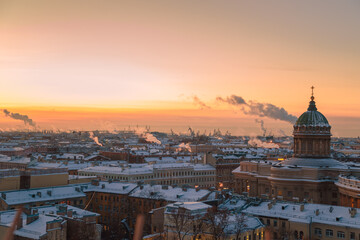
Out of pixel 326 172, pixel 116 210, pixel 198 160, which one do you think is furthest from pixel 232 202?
pixel 198 160

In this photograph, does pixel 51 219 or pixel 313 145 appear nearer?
pixel 51 219

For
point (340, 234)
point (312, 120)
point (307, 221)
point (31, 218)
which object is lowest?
point (340, 234)

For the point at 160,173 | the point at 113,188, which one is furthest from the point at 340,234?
the point at 160,173

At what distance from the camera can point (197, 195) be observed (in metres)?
73.1

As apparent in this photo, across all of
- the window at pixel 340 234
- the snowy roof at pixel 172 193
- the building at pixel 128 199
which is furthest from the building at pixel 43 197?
the window at pixel 340 234

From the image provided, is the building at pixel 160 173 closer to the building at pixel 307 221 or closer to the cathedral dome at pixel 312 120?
the cathedral dome at pixel 312 120

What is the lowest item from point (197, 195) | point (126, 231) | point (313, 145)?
point (126, 231)

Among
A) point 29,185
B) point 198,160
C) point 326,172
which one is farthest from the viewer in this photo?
point 198,160

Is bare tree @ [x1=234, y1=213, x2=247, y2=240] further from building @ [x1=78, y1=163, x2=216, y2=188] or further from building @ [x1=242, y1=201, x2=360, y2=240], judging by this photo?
building @ [x1=78, y1=163, x2=216, y2=188]

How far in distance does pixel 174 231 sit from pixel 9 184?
33260 millimetres

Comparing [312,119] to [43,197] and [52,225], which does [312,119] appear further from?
[52,225]

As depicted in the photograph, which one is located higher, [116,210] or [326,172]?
[326,172]

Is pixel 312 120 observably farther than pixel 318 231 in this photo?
Yes

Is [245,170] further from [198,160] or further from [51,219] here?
[51,219]
